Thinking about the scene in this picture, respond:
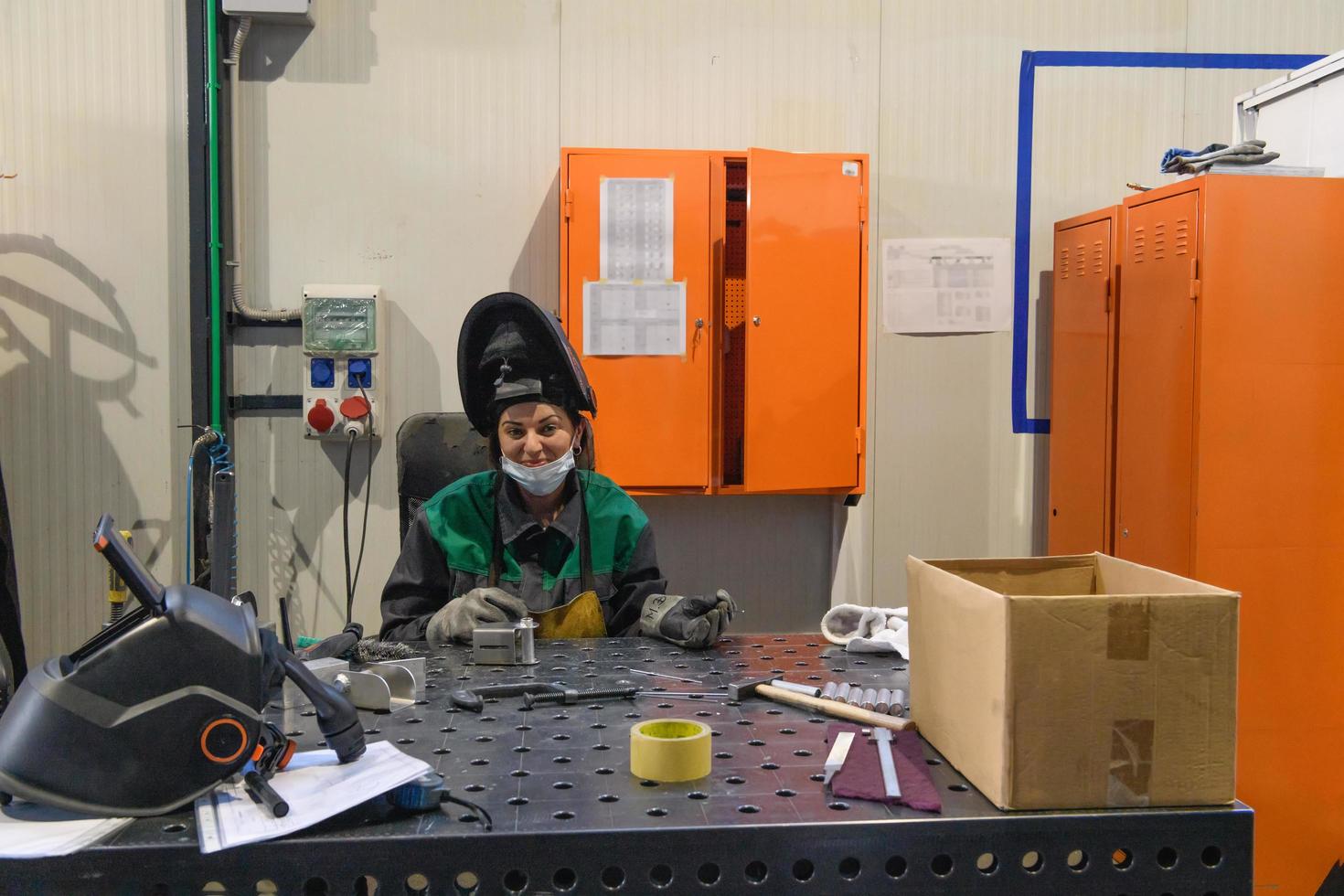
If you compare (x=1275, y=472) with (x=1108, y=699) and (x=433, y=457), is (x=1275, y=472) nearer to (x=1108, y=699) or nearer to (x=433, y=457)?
(x=1108, y=699)

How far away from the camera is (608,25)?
2.98 meters

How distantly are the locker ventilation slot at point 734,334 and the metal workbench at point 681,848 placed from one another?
6.22 feet

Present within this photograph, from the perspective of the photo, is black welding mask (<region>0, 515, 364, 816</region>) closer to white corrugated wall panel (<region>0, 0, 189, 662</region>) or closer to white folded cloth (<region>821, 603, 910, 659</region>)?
white folded cloth (<region>821, 603, 910, 659</region>)

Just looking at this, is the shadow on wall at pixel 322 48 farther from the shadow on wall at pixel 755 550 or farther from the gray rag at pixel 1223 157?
the gray rag at pixel 1223 157

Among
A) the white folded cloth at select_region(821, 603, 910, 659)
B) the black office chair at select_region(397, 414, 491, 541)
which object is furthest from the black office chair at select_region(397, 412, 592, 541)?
the white folded cloth at select_region(821, 603, 910, 659)

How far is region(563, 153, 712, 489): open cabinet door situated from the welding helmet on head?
0.82 metres

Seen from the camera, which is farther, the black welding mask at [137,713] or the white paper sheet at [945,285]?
the white paper sheet at [945,285]

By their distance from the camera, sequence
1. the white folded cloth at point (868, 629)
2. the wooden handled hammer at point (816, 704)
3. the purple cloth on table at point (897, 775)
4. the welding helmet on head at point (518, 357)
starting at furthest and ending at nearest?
the welding helmet on head at point (518, 357)
the white folded cloth at point (868, 629)
the wooden handled hammer at point (816, 704)
the purple cloth on table at point (897, 775)

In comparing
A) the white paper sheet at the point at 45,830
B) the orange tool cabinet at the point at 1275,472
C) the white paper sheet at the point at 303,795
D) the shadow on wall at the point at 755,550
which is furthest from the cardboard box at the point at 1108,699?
the shadow on wall at the point at 755,550

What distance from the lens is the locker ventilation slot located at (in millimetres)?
2945

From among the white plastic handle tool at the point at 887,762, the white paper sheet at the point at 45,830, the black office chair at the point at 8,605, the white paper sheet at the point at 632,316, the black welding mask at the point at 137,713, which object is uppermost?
the white paper sheet at the point at 632,316

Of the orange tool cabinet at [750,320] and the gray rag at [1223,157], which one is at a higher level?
the gray rag at [1223,157]

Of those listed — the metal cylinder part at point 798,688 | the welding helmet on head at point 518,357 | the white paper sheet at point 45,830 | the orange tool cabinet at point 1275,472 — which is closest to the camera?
the white paper sheet at point 45,830

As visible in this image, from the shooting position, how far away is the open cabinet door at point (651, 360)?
279 centimetres
